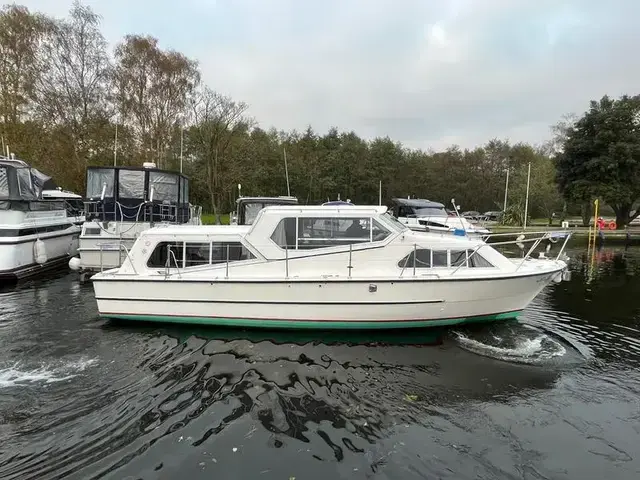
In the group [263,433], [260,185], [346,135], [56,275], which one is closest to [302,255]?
[263,433]

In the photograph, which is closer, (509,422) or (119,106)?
(509,422)

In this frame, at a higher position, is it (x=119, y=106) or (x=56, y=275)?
(x=119, y=106)

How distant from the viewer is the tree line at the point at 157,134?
25.0 metres

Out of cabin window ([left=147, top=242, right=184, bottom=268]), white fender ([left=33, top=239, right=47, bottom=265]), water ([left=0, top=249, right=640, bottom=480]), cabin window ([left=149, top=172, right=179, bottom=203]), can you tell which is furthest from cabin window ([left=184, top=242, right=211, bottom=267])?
white fender ([left=33, top=239, right=47, bottom=265])

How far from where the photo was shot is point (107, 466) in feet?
Answer: 14.8

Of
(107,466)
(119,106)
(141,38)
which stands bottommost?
(107,466)

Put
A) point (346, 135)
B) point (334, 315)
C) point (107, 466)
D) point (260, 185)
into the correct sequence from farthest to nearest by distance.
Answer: point (346, 135) → point (260, 185) → point (334, 315) → point (107, 466)

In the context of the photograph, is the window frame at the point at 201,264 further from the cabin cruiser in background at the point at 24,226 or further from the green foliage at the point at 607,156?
the green foliage at the point at 607,156

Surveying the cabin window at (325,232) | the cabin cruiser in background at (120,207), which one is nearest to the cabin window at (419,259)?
the cabin window at (325,232)

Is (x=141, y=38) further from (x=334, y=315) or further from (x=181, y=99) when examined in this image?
(x=334, y=315)

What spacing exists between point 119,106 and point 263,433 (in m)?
29.8

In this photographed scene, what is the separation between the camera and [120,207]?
14734mm

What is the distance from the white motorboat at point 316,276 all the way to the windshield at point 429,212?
14408 mm

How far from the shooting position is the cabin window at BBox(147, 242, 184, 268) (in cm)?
880
